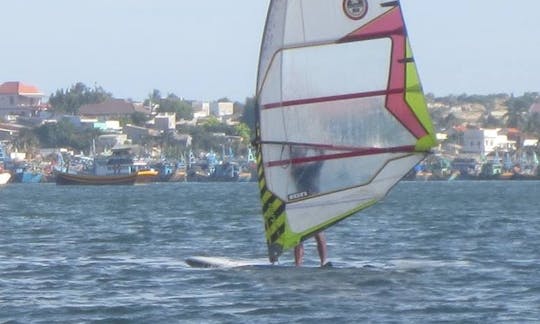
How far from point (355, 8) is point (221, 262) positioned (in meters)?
4.83

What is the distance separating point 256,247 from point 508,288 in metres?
9.79

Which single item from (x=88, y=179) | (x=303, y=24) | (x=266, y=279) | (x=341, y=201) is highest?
(x=303, y=24)

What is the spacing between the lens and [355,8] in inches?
1045

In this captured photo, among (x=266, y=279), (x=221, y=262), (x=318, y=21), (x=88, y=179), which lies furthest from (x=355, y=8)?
(x=88, y=179)

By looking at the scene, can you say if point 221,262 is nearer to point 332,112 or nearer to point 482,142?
point 332,112

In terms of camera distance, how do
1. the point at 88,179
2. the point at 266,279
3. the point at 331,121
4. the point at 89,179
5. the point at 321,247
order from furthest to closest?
1. the point at 88,179
2. the point at 89,179
3. the point at 321,247
4. the point at 331,121
5. the point at 266,279

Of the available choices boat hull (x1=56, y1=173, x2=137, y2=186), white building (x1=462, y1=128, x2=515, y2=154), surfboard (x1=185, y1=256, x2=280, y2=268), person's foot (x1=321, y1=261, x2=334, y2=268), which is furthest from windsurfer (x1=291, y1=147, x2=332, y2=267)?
white building (x1=462, y1=128, x2=515, y2=154)

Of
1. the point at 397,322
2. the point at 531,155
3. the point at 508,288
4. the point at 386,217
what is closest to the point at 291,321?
the point at 397,322

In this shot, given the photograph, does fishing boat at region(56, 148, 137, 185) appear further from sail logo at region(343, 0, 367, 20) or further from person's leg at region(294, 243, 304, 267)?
sail logo at region(343, 0, 367, 20)

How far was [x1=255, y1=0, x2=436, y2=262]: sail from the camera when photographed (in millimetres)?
26625

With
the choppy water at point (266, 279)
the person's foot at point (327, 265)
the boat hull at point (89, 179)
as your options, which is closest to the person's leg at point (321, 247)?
the person's foot at point (327, 265)

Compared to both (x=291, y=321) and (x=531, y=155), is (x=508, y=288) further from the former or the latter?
(x=531, y=155)

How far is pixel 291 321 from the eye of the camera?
21031 millimetres

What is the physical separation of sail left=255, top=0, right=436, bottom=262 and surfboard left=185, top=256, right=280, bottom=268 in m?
1.20
